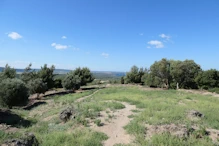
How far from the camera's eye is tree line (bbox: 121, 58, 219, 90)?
36969 mm

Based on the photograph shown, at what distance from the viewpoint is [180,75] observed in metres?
38.3

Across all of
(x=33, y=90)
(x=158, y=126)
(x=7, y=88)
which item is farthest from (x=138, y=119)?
(x=33, y=90)

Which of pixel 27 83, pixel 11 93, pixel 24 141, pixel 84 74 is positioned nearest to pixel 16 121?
pixel 24 141

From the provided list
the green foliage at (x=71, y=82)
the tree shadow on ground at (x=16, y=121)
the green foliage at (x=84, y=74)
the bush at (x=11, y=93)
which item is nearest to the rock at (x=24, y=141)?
the tree shadow on ground at (x=16, y=121)

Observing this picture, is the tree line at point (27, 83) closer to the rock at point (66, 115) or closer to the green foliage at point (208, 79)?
the rock at point (66, 115)

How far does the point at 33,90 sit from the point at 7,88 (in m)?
8.50

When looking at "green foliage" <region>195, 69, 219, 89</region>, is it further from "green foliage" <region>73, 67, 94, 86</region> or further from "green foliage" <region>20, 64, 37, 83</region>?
"green foliage" <region>20, 64, 37, 83</region>

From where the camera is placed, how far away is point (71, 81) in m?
30.2

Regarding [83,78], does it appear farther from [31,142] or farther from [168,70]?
[31,142]

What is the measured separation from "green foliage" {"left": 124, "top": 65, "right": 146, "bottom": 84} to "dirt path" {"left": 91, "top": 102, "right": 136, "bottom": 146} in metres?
35.8

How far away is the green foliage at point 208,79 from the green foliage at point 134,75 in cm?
1519

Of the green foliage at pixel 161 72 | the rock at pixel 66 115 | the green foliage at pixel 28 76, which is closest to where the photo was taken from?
the rock at pixel 66 115

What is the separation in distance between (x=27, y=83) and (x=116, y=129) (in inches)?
926

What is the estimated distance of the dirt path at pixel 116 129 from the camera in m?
7.61
